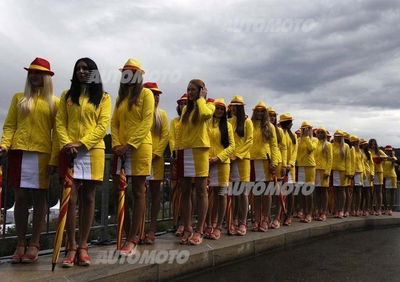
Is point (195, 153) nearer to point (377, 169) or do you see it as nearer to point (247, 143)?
point (247, 143)

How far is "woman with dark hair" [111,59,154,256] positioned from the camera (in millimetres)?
4938

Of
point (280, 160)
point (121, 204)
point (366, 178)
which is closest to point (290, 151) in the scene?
point (280, 160)

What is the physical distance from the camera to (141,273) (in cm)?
452

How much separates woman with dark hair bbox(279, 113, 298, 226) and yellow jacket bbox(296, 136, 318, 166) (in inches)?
19.7

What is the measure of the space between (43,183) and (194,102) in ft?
7.26

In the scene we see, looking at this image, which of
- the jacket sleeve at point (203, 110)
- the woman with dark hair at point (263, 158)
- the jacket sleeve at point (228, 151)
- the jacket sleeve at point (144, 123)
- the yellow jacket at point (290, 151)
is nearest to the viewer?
the jacket sleeve at point (144, 123)

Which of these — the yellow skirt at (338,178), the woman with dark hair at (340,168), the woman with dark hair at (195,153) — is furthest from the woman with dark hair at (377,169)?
the woman with dark hair at (195,153)

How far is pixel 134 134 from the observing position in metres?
4.91

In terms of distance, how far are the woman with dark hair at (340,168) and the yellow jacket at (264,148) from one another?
3.54 meters

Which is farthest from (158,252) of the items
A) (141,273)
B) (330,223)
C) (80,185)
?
(330,223)

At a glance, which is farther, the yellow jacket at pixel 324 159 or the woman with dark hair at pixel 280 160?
the yellow jacket at pixel 324 159

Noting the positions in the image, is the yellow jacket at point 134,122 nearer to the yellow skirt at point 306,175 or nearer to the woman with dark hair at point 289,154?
the woman with dark hair at point 289,154

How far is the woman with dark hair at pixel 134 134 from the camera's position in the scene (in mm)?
4938

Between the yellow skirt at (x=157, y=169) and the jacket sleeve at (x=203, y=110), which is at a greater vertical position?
the jacket sleeve at (x=203, y=110)
